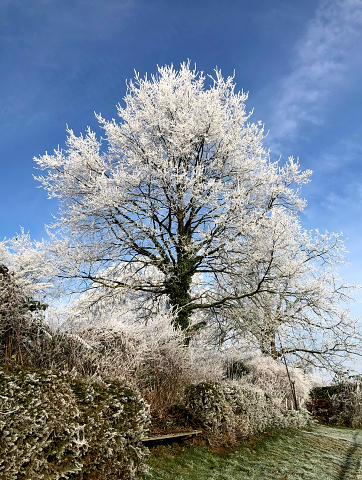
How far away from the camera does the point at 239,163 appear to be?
12234mm

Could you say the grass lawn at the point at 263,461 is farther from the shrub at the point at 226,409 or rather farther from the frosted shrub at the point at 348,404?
the frosted shrub at the point at 348,404

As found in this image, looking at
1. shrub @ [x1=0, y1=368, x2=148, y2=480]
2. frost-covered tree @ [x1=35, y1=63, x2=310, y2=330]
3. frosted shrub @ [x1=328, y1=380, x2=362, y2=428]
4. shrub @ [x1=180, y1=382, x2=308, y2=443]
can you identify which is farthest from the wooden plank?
frosted shrub @ [x1=328, y1=380, x2=362, y2=428]

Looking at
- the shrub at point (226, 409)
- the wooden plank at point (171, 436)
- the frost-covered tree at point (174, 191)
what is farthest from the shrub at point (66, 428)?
the frost-covered tree at point (174, 191)

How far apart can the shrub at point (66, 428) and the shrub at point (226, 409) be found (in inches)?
93.8

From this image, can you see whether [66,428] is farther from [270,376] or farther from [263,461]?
[270,376]

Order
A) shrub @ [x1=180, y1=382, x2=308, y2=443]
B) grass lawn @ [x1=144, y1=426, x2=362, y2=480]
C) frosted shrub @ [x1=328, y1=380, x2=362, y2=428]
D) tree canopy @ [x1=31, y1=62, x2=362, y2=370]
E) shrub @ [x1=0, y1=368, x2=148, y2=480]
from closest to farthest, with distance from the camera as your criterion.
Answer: shrub @ [x1=0, y1=368, x2=148, y2=480]
grass lawn @ [x1=144, y1=426, x2=362, y2=480]
shrub @ [x1=180, y1=382, x2=308, y2=443]
tree canopy @ [x1=31, y1=62, x2=362, y2=370]
frosted shrub @ [x1=328, y1=380, x2=362, y2=428]

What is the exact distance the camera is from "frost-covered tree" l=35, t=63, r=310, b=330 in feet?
36.6

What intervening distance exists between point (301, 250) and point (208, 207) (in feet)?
11.3

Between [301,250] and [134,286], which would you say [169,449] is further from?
[301,250]

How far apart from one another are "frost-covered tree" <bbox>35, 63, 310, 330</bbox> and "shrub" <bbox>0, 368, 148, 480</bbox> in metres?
6.34

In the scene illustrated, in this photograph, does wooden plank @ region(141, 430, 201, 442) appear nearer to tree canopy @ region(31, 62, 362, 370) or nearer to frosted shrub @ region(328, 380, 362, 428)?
tree canopy @ region(31, 62, 362, 370)

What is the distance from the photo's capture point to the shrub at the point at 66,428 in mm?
3504

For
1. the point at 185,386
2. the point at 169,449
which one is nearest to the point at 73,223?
the point at 185,386

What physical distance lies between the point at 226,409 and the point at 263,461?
3.62 feet
